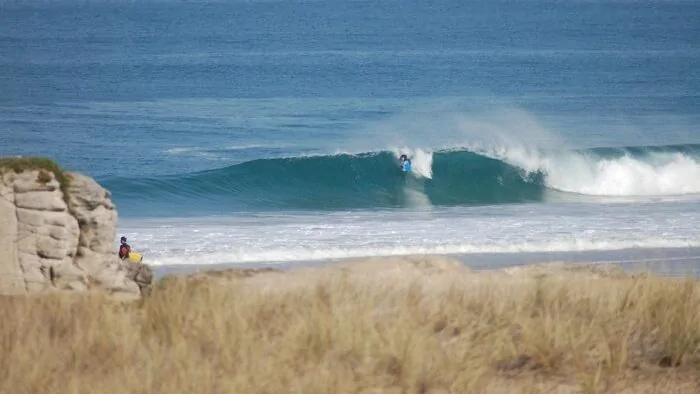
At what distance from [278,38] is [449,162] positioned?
2176 inches

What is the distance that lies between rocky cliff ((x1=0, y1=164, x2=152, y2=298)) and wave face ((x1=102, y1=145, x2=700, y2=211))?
16.5 metres

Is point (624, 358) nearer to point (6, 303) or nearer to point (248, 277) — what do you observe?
point (6, 303)

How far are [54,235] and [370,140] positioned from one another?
93.9 feet

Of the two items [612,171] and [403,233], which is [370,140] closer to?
[612,171]

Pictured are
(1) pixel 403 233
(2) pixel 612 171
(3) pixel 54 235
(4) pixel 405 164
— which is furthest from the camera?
(2) pixel 612 171

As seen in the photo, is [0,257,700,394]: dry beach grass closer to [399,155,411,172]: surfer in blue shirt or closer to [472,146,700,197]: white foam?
[472,146,700,197]: white foam

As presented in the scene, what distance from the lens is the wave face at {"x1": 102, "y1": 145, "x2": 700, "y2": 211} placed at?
1109 inches

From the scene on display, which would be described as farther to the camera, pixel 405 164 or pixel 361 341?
pixel 405 164

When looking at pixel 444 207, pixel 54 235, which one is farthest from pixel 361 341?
pixel 444 207

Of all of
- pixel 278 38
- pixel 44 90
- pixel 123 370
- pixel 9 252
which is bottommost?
pixel 123 370

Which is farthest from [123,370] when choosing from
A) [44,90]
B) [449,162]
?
[44,90]

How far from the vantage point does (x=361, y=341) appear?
775 centimetres

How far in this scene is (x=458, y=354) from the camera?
7.57 metres

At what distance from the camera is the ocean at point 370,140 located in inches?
863
